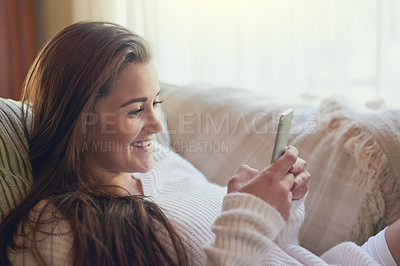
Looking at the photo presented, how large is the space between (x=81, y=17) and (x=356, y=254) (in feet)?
6.36

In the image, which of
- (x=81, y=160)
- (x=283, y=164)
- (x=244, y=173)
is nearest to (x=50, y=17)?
(x=81, y=160)

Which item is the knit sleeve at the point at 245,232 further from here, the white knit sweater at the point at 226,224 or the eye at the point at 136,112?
the eye at the point at 136,112

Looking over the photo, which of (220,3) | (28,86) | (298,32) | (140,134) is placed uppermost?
(220,3)

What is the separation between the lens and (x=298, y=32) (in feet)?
5.88

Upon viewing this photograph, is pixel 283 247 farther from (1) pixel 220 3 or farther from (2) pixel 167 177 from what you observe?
(1) pixel 220 3

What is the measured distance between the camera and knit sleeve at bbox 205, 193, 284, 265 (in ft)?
2.58

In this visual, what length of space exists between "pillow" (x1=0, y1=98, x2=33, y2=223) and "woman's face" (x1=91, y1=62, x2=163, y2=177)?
0.16 meters

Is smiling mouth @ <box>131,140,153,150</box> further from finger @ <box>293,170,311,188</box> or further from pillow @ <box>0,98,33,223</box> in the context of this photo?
finger @ <box>293,170,311,188</box>

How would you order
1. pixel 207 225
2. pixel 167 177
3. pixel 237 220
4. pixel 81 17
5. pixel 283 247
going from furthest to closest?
pixel 81 17
pixel 167 177
pixel 283 247
pixel 207 225
pixel 237 220

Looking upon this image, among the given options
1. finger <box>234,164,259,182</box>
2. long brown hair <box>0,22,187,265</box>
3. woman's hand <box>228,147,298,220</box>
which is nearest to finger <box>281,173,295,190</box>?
woman's hand <box>228,147,298,220</box>

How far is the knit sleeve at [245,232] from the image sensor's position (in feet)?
2.58

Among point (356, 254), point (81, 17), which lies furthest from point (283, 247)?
point (81, 17)

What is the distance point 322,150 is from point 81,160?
661mm

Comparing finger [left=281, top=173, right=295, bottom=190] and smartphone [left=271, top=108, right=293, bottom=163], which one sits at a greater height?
smartphone [left=271, top=108, right=293, bottom=163]
